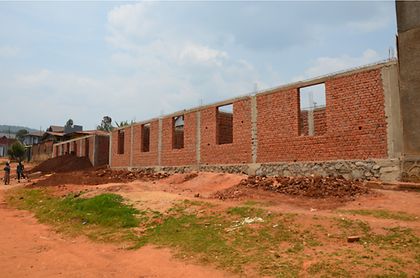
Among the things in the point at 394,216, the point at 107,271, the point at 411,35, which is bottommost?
the point at 107,271

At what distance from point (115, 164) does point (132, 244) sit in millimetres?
19398

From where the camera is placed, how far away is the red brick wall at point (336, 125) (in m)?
11.1

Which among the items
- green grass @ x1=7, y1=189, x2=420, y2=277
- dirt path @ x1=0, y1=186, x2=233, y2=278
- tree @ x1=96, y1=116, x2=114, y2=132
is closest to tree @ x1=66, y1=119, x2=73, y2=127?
tree @ x1=96, y1=116, x2=114, y2=132

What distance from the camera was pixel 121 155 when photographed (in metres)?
25.9

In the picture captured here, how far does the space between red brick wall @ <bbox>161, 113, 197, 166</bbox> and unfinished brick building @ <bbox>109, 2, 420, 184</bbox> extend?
0.05m

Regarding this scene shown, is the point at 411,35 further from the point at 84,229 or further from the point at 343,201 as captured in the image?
the point at 84,229

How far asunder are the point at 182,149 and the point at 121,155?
26.7ft

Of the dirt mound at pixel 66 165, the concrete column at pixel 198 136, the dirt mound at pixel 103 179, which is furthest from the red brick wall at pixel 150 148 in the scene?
the dirt mound at pixel 66 165

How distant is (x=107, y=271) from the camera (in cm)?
607

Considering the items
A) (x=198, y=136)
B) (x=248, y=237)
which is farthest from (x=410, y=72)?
(x=198, y=136)

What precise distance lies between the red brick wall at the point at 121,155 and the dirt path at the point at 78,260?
15.8 m

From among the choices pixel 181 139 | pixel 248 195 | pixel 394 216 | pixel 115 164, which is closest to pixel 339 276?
pixel 394 216

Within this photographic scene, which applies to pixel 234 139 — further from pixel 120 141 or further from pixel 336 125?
pixel 120 141

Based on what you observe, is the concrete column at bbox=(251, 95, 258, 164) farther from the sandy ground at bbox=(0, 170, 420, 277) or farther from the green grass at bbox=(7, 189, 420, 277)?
the green grass at bbox=(7, 189, 420, 277)
